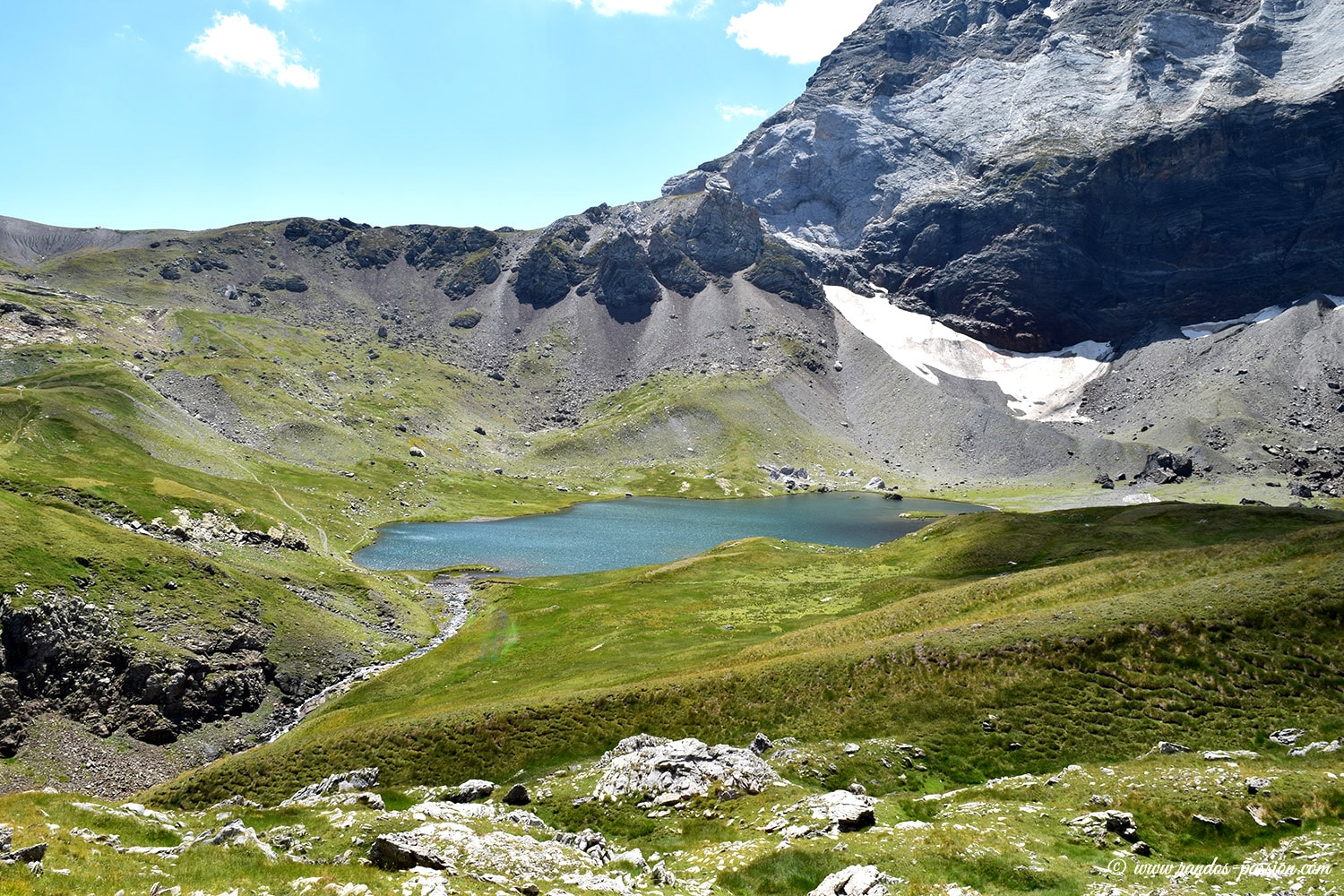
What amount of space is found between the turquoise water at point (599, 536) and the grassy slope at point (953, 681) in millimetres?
58584

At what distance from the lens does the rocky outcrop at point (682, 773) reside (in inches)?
1152

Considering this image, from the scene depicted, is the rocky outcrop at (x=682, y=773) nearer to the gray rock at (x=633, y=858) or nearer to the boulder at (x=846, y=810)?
the boulder at (x=846, y=810)

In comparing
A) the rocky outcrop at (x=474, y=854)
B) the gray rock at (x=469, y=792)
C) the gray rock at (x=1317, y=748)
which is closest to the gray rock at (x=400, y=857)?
the rocky outcrop at (x=474, y=854)

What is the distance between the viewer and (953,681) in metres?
37.0

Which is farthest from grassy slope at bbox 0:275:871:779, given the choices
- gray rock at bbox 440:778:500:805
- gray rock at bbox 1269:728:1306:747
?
gray rock at bbox 1269:728:1306:747

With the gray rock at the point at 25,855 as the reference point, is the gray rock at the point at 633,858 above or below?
below

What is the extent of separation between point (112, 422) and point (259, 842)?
13588 centimetres

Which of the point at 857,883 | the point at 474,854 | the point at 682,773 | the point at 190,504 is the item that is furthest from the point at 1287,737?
the point at 190,504

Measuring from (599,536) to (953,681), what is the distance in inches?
4748

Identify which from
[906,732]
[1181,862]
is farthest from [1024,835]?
[906,732]

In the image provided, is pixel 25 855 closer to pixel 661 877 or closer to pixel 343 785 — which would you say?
pixel 661 877

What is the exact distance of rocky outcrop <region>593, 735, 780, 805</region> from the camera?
29250 millimetres

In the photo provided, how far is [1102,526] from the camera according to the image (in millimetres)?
79188

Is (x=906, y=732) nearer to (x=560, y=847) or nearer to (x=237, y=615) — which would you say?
(x=560, y=847)
